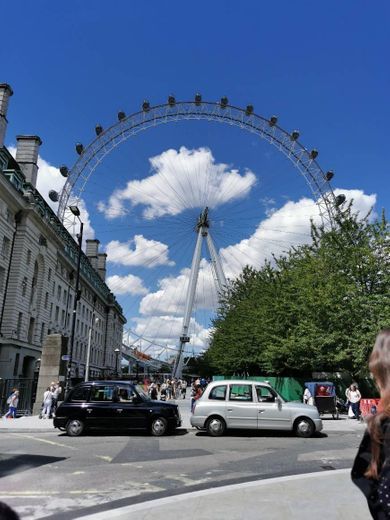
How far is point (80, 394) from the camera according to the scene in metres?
17.0

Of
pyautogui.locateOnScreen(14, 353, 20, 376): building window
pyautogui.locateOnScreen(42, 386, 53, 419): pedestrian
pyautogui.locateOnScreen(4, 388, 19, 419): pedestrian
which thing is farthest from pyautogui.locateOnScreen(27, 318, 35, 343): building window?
pyautogui.locateOnScreen(42, 386, 53, 419): pedestrian

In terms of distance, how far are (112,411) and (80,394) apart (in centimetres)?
133

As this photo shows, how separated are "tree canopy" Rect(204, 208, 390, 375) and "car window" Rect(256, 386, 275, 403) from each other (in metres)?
10.7

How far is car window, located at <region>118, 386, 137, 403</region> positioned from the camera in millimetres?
16881

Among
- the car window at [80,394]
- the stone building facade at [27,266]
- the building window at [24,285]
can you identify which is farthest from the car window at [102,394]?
the building window at [24,285]

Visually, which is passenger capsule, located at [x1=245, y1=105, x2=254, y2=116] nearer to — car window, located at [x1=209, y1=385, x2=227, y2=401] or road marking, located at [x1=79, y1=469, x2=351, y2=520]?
car window, located at [x1=209, y1=385, x2=227, y2=401]

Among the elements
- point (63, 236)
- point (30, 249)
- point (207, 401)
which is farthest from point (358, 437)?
point (63, 236)

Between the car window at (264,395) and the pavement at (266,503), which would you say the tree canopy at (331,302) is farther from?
the pavement at (266,503)

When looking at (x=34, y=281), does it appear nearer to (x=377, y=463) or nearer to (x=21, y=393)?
(x=21, y=393)

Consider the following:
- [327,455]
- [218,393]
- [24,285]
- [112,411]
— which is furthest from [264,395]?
[24,285]

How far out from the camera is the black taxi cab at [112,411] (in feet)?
54.3

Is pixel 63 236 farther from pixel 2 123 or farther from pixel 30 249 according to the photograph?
pixel 2 123

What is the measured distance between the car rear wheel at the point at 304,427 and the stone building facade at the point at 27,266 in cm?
2792

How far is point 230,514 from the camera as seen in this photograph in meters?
6.50
